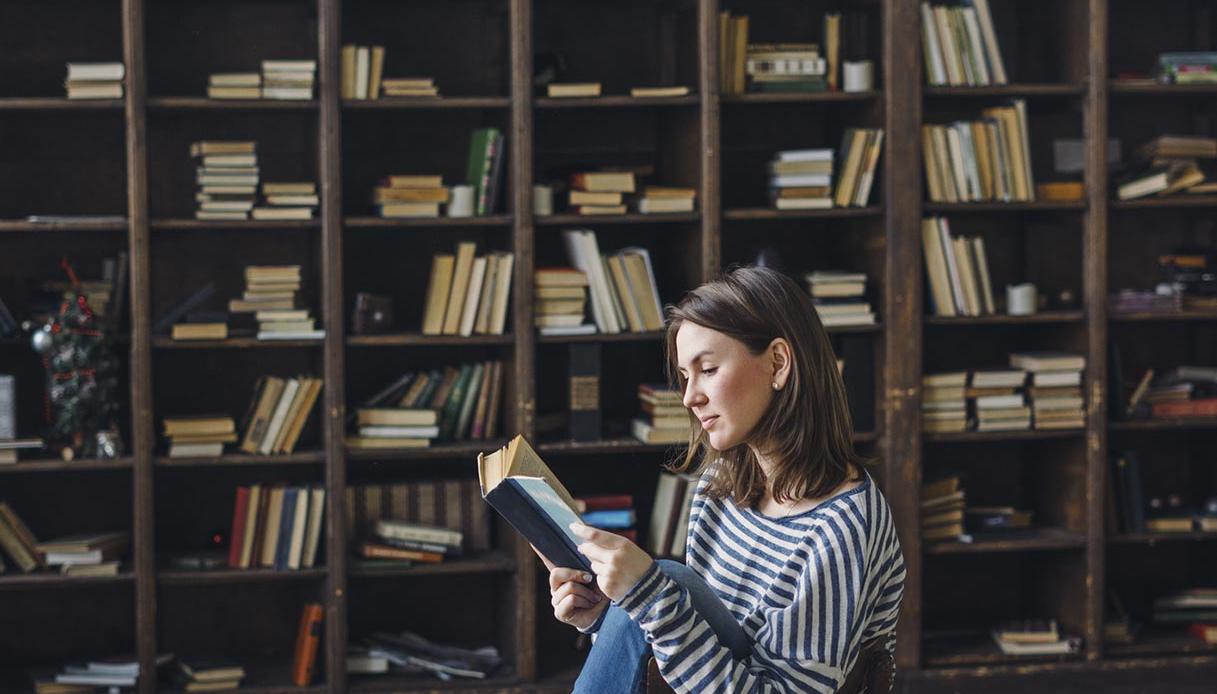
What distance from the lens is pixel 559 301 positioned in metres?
4.29

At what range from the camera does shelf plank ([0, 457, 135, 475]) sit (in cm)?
409

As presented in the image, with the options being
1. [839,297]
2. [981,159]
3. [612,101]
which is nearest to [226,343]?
[612,101]

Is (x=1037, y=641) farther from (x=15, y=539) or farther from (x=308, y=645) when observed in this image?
(x=15, y=539)

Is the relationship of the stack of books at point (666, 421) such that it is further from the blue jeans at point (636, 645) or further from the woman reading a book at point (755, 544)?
the blue jeans at point (636, 645)

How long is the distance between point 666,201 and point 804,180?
44cm

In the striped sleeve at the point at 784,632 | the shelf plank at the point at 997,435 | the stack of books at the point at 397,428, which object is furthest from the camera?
the shelf plank at the point at 997,435

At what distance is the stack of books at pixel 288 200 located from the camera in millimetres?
4184

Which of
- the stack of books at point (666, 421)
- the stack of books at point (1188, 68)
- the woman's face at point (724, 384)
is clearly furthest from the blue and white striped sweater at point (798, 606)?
the stack of books at point (1188, 68)

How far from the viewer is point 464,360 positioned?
464 cm

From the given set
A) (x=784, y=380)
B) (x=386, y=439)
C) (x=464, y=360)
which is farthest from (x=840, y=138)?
(x=784, y=380)

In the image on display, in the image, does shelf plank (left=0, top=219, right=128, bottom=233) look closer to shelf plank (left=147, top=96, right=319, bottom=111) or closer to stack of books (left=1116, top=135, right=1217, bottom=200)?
shelf plank (left=147, top=96, right=319, bottom=111)

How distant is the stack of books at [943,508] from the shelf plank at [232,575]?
1881 millimetres

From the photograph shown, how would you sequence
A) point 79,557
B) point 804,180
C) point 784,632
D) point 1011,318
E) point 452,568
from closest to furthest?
1. point 784,632
2. point 79,557
3. point 452,568
4. point 804,180
5. point 1011,318

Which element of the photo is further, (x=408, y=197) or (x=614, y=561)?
(x=408, y=197)
